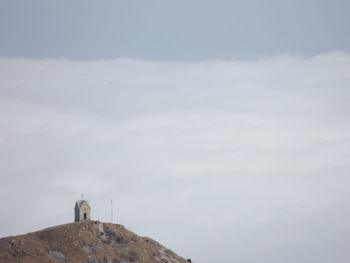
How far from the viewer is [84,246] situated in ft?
520

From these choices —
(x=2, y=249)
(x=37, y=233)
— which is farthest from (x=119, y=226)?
(x=2, y=249)

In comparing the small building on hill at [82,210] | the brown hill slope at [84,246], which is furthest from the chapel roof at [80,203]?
the brown hill slope at [84,246]

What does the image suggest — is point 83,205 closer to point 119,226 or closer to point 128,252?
point 119,226

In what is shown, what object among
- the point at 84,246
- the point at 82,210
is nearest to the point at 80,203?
the point at 82,210

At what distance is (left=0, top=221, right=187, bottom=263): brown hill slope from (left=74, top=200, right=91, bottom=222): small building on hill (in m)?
7.34

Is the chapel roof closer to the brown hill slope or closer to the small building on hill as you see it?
the small building on hill

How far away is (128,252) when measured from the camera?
16238 centimetres

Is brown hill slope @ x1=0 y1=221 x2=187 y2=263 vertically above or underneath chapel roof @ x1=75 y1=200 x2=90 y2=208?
underneath

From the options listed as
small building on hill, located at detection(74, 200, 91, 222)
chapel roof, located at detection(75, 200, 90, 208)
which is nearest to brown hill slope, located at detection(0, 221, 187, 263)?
small building on hill, located at detection(74, 200, 91, 222)

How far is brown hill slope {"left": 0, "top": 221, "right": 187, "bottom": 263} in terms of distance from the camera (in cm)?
15038

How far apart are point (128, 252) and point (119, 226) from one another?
14.6 m

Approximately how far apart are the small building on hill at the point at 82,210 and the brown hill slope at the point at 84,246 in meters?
7.34

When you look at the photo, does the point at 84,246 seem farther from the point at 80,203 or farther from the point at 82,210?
the point at 80,203

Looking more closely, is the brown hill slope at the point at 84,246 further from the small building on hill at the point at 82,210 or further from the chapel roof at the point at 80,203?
the chapel roof at the point at 80,203
